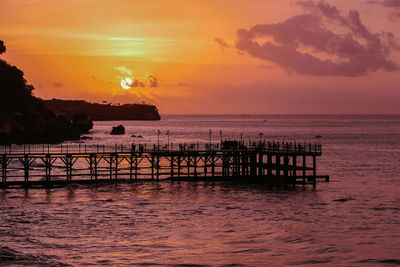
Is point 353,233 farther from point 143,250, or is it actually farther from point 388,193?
point 388,193

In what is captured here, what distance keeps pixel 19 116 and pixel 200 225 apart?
355 ft

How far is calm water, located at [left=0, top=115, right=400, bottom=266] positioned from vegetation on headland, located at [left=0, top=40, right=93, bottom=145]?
78724mm

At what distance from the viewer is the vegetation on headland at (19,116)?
143 meters

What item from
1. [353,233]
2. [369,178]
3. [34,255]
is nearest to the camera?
[34,255]

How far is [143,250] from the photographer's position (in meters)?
40.8

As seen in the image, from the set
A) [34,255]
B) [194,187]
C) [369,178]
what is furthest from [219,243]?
[369,178]

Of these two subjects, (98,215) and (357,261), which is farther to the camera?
(98,215)

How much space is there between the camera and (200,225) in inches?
1957

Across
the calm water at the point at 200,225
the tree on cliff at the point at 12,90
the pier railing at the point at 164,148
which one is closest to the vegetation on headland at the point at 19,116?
the tree on cliff at the point at 12,90

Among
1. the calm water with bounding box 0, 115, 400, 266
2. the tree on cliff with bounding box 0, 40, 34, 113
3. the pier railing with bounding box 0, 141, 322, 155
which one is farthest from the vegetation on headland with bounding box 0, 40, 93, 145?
the calm water with bounding box 0, 115, 400, 266

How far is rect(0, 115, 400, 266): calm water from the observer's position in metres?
39.5

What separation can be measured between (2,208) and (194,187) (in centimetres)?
2394

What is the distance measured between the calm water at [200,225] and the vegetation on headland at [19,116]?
7872 centimetres

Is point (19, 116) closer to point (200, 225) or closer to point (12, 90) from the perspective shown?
point (12, 90)
